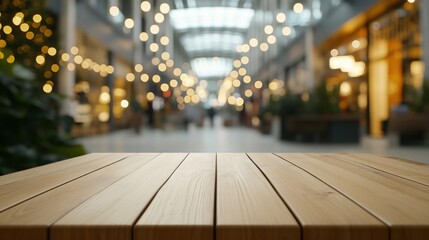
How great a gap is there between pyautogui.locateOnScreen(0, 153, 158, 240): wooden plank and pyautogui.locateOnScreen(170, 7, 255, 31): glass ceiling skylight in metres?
25.2

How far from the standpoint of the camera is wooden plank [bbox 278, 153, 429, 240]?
68cm

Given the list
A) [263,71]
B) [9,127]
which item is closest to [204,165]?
[9,127]

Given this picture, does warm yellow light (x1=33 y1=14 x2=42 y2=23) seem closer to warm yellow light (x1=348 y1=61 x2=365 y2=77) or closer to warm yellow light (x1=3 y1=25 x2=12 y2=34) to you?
warm yellow light (x1=3 y1=25 x2=12 y2=34)

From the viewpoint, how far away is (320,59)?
15.2 meters

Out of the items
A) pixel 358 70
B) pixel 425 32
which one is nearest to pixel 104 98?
pixel 358 70

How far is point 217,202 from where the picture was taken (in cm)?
85

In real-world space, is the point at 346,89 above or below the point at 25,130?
above

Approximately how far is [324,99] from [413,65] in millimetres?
2907

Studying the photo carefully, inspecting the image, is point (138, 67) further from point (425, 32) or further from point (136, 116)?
point (425, 32)

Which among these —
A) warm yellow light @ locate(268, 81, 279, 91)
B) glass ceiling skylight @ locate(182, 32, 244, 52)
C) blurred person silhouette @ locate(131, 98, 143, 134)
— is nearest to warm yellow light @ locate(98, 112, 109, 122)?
blurred person silhouette @ locate(131, 98, 143, 134)

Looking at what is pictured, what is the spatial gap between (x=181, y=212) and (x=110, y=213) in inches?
5.2

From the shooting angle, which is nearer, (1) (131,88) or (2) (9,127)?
(2) (9,127)

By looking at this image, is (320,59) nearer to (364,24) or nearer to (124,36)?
(364,24)

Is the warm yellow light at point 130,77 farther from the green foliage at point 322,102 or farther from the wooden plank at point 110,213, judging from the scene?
the wooden plank at point 110,213
